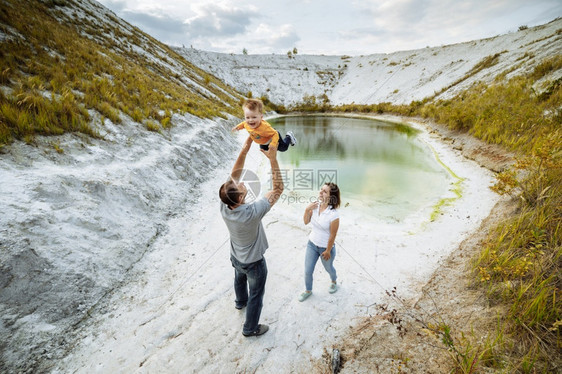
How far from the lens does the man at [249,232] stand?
95.6 inches

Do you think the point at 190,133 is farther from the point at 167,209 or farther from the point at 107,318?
the point at 107,318

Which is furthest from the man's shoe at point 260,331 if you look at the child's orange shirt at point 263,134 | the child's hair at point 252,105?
the child's hair at point 252,105

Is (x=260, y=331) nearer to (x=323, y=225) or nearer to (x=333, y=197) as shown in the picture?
(x=323, y=225)

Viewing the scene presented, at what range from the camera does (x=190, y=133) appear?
981cm

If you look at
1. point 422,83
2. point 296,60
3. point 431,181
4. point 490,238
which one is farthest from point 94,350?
point 296,60

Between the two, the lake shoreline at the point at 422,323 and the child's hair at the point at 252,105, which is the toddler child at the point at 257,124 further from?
the lake shoreline at the point at 422,323

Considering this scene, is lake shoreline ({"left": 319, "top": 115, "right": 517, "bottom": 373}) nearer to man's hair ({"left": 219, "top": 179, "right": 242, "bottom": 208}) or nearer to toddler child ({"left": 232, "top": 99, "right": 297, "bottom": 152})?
man's hair ({"left": 219, "top": 179, "right": 242, "bottom": 208})

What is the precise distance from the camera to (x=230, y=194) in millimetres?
2287

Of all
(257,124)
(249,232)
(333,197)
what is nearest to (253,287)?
(249,232)

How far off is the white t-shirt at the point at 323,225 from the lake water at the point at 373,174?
3.61 metres

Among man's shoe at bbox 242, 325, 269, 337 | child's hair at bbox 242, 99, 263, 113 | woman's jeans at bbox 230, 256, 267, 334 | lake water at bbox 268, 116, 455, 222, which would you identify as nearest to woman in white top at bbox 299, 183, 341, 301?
man's shoe at bbox 242, 325, 269, 337

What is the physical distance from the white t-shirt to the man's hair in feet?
4.38

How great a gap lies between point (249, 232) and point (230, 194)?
0.55m

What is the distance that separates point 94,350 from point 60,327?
586 mm
